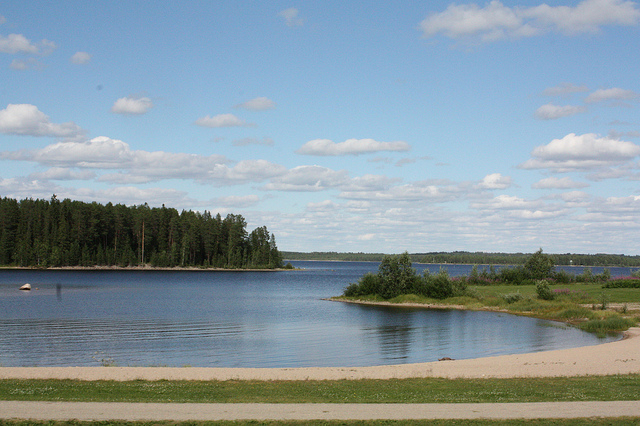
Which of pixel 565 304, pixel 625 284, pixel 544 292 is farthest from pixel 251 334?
pixel 625 284

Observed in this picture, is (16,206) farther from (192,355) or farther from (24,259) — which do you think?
(192,355)

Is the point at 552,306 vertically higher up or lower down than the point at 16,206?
lower down

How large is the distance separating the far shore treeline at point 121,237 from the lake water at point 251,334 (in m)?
78.8

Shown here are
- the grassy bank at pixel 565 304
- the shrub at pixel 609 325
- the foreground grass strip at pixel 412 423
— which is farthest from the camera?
the grassy bank at pixel 565 304

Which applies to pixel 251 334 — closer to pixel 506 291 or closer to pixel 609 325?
pixel 609 325

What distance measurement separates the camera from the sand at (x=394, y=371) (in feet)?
63.6

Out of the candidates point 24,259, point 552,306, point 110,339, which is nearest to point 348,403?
point 110,339

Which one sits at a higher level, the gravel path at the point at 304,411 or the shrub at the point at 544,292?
the gravel path at the point at 304,411

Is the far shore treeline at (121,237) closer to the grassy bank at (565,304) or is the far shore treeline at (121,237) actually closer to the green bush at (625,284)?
the grassy bank at (565,304)

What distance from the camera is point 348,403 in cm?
1405

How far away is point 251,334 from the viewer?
36938 mm

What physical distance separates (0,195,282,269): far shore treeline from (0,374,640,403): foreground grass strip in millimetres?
125652

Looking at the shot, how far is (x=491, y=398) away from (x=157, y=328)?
1163 inches

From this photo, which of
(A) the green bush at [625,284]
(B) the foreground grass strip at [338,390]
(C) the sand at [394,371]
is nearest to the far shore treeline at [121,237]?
(A) the green bush at [625,284]
